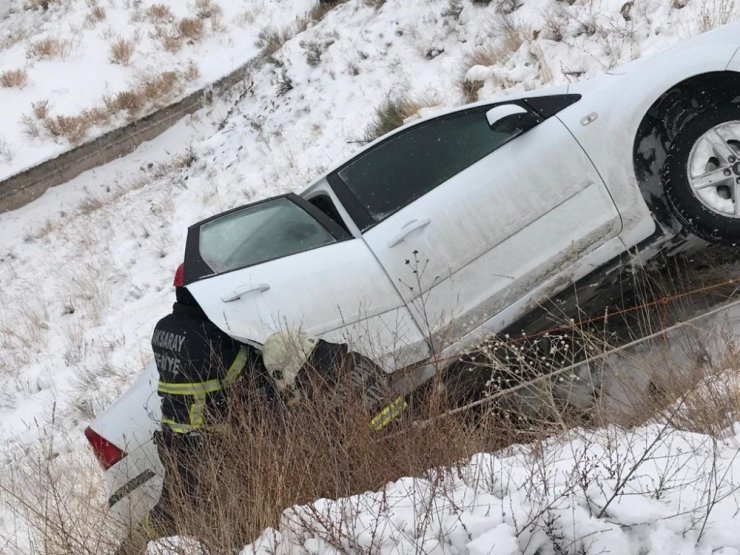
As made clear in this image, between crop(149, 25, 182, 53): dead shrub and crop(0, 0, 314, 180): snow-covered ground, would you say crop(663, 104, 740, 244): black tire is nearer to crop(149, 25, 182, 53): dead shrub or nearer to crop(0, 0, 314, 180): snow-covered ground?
crop(0, 0, 314, 180): snow-covered ground

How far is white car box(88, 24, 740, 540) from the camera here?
3326 mm

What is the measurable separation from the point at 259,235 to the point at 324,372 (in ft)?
4.14

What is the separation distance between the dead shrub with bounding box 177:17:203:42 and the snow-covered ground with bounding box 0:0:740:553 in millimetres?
908

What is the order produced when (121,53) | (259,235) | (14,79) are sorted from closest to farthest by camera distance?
(259,235), (14,79), (121,53)

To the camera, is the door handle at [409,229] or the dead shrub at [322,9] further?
the dead shrub at [322,9]

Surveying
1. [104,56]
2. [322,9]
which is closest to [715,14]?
[322,9]

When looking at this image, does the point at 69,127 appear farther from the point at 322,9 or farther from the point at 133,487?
the point at 133,487

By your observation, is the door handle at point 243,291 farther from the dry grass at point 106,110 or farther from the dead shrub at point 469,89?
the dry grass at point 106,110

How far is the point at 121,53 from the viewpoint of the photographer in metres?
13.6

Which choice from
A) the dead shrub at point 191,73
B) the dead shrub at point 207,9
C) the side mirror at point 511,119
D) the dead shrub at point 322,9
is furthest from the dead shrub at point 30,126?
the side mirror at point 511,119

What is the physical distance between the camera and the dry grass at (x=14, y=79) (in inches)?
520

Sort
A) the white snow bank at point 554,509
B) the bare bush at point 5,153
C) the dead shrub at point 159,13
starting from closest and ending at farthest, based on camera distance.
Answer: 1. the white snow bank at point 554,509
2. the bare bush at point 5,153
3. the dead shrub at point 159,13

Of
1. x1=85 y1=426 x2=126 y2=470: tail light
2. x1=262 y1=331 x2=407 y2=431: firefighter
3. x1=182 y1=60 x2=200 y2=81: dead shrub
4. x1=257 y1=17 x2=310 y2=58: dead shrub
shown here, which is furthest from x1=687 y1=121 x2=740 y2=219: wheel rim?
x1=182 y1=60 x2=200 y2=81: dead shrub

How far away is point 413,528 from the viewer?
2176mm
